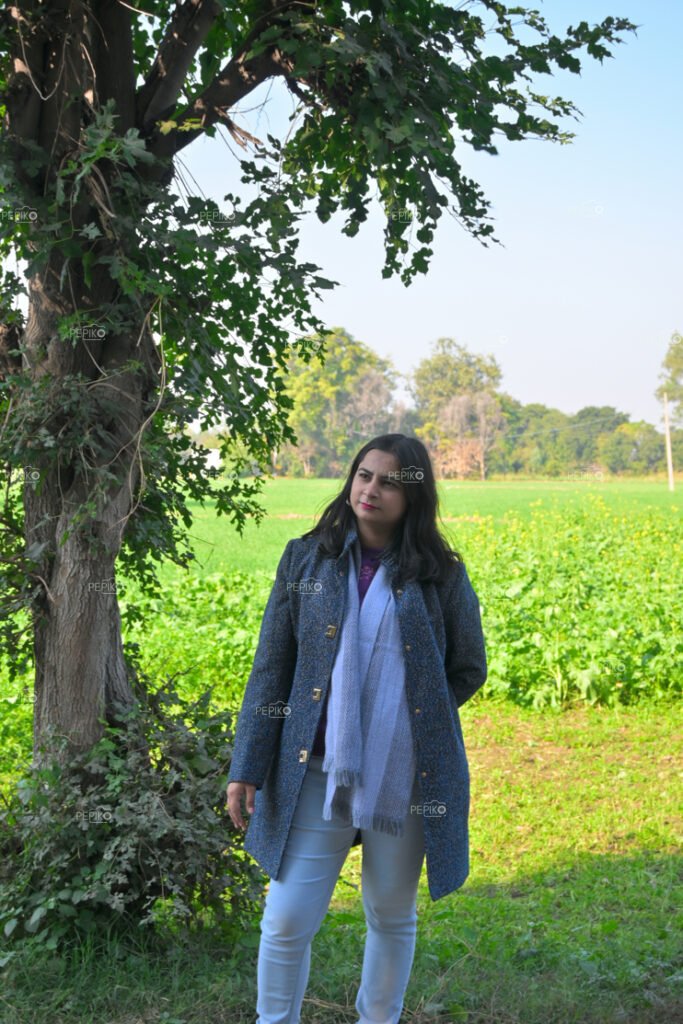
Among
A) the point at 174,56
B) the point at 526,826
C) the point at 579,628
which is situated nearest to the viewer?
the point at 174,56

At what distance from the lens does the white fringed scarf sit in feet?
8.57

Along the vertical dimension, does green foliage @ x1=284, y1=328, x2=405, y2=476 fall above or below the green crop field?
above

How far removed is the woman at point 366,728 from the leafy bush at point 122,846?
897mm

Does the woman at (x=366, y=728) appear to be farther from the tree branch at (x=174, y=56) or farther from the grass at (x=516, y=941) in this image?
the tree branch at (x=174, y=56)

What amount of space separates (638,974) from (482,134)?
2936 mm

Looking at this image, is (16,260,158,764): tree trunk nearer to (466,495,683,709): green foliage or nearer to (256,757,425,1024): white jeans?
(256,757,425,1024): white jeans

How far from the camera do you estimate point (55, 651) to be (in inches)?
152

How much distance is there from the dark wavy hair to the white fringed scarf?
4.6 inches

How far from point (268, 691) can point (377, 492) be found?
0.60 metres

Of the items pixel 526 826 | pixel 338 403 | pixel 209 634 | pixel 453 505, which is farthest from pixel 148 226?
pixel 338 403

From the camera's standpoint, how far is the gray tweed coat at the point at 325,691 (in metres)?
2.70

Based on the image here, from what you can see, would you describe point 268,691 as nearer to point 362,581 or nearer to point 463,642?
point 362,581

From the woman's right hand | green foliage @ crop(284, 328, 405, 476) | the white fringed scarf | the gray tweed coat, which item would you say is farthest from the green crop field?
green foliage @ crop(284, 328, 405, 476)

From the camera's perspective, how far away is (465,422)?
38781 millimetres
